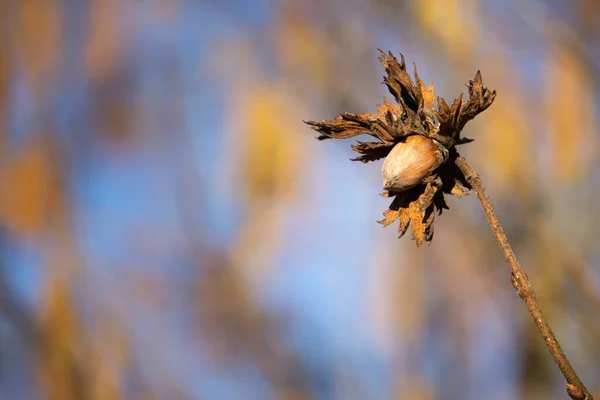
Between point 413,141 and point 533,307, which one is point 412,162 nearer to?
point 413,141

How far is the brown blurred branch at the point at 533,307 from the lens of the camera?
582 millimetres

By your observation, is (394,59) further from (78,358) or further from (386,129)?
(78,358)

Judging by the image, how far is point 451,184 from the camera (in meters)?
0.87

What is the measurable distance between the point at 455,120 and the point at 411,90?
0.27 ft

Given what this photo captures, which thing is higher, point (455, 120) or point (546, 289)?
point (455, 120)

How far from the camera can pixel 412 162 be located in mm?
821

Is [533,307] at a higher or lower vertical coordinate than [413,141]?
lower

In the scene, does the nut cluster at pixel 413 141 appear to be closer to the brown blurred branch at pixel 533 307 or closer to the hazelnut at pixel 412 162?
the hazelnut at pixel 412 162

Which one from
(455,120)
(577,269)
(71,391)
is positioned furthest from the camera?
(71,391)

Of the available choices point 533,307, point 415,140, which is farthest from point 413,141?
point 533,307

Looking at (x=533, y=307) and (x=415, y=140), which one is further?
(x=415, y=140)

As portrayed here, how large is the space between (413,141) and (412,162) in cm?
4

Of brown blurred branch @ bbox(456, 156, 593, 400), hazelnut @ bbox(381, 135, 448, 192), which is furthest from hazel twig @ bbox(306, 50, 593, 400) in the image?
brown blurred branch @ bbox(456, 156, 593, 400)

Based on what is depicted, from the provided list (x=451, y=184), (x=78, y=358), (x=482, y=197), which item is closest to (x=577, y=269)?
(x=451, y=184)
